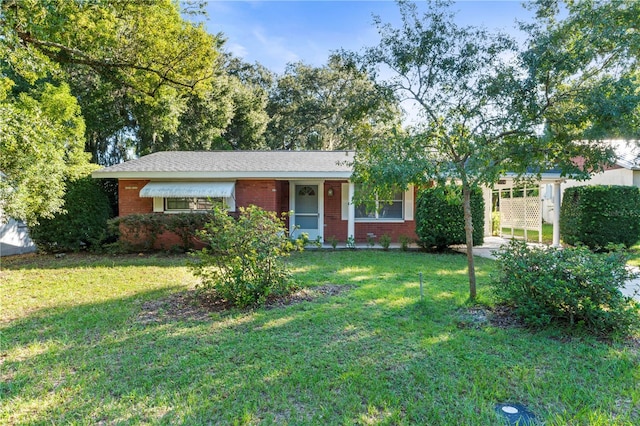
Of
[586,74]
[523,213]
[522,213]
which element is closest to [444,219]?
[523,213]

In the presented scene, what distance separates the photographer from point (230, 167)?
42.7ft

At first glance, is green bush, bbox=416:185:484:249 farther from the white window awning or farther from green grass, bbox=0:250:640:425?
the white window awning

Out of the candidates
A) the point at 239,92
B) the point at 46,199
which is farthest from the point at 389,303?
the point at 239,92

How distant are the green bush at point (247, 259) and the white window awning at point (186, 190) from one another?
608 cm

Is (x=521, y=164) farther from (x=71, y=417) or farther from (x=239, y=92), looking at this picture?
(x=239, y=92)

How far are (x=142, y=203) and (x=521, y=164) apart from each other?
486 inches

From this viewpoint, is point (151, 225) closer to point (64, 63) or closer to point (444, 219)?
point (64, 63)

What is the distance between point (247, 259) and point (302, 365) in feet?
8.04

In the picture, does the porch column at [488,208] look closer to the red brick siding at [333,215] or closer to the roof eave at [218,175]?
the red brick siding at [333,215]

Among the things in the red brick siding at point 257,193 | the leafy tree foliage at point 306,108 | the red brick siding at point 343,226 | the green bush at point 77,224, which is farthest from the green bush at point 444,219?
the leafy tree foliage at point 306,108

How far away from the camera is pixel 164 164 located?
44.1 feet

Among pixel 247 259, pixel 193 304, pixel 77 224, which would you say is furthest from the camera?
pixel 77 224

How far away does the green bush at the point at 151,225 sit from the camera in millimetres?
11578

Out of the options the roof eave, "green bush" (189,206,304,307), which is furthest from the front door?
"green bush" (189,206,304,307)
